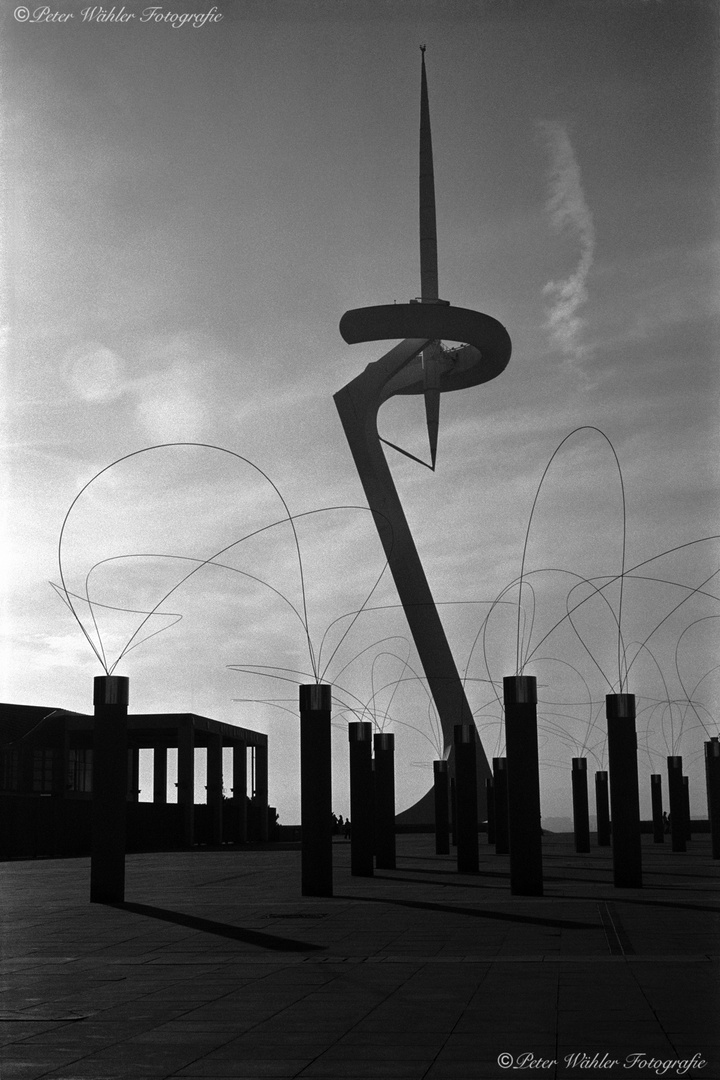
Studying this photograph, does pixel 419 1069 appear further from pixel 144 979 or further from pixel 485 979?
pixel 144 979

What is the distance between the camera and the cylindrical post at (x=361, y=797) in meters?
23.2

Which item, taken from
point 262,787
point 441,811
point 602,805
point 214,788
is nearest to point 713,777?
point 441,811

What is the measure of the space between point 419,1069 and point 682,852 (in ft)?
99.2

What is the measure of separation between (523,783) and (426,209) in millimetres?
41435

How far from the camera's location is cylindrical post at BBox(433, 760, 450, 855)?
35000mm

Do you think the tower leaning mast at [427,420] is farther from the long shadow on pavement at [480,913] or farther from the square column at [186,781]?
the long shadow on pavement at [480,913]

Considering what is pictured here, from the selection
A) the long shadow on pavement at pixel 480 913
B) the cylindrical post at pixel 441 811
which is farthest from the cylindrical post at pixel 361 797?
the cylindrical post at pixel 441 811

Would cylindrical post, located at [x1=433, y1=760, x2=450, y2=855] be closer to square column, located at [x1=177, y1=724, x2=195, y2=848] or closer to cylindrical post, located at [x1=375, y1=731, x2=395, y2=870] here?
cylindrical post, located at [x1=375, y1=731, x2=395, y2=870]

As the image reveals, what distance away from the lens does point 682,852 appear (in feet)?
115

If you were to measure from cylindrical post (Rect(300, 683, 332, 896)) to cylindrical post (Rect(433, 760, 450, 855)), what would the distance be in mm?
16260

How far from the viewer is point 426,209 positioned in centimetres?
5512

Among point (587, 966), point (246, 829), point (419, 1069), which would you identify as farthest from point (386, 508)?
point (419, 1069)

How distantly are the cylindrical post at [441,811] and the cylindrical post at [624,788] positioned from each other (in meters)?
15.1

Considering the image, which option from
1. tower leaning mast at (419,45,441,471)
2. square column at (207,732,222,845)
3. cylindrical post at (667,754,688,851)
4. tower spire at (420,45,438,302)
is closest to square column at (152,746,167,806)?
square column at (207,732,222,845)
